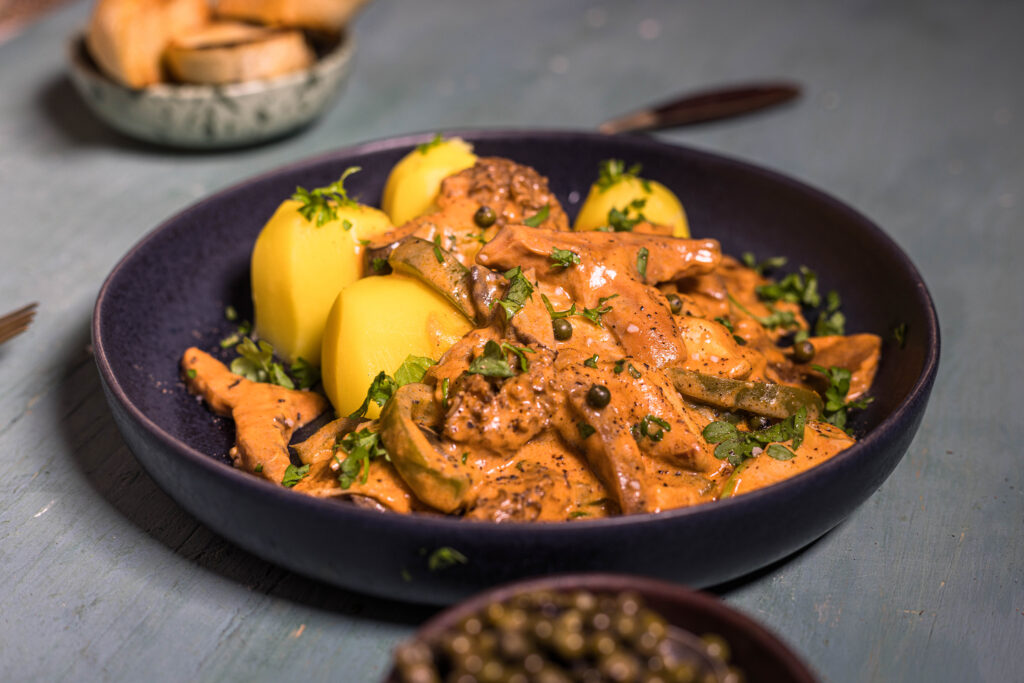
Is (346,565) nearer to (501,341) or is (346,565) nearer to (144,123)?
(501,341)

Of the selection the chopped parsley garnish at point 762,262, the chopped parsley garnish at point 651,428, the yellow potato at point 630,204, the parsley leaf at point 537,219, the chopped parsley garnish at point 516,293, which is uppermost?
the chopped parsley garnish at point 516,293

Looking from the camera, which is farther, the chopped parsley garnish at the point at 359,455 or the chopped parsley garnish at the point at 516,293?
the chopped parsley garnish at the point at 516,293

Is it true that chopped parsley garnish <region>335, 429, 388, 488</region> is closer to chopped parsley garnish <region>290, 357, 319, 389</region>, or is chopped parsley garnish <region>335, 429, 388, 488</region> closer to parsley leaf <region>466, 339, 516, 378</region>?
parsley leaf <region>466, 339, 516, 378</region>

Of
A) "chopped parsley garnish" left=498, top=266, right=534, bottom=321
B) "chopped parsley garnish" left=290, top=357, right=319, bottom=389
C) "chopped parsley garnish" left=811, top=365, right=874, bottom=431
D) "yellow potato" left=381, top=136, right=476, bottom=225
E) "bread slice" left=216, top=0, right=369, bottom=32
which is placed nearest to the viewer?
"chopped parsley garnish" left=498, top=266, right=534, bottom=321

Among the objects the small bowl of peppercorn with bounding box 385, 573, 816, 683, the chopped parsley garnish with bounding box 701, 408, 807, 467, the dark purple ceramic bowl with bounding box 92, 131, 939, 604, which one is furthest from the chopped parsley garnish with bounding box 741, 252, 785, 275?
the small bowl of peppercorn with bounding box 385, 573, 816, 683

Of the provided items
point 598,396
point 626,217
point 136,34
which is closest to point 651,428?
point 598,396

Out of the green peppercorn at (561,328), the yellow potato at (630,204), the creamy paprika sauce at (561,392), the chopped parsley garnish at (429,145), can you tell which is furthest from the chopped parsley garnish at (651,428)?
the chopped parsley garnish at (429,145)

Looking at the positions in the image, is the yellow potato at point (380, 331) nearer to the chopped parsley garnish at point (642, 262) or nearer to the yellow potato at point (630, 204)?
the chopped parsley garnish at point (642, 262)

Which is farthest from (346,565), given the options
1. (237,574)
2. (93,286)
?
(93,286)
